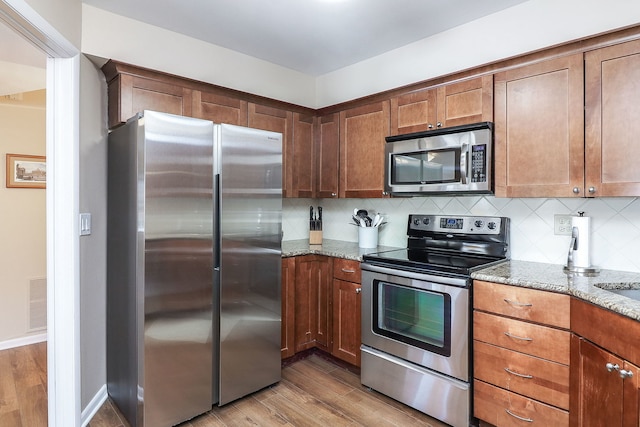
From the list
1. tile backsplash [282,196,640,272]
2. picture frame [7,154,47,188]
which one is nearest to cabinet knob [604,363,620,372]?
tile backsplash [282,196,640,272]

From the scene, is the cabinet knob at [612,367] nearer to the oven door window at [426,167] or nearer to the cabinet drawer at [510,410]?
the cabinet drawer at [510,410]

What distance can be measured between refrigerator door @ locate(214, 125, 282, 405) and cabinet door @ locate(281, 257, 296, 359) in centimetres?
22

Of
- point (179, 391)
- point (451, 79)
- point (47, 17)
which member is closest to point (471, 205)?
point (451, 79)

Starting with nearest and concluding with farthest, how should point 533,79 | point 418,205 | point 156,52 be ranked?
point 533,79
point 156,52
point 418,205

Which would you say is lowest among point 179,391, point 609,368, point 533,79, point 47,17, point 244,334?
point 179,391

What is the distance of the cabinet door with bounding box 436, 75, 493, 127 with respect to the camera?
226 cm

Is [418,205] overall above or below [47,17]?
below

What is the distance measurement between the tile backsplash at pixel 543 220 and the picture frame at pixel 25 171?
3166mm

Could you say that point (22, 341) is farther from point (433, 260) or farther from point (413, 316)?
point (433, 260)

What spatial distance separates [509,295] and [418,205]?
46.4 inches

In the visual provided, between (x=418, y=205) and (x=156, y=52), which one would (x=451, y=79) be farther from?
(x=156, y=52)

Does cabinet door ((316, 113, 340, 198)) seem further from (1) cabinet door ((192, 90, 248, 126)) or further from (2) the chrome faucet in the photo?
(2) the chrome faucet

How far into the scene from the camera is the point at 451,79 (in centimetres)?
241

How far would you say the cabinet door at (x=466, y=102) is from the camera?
88.9 inches
